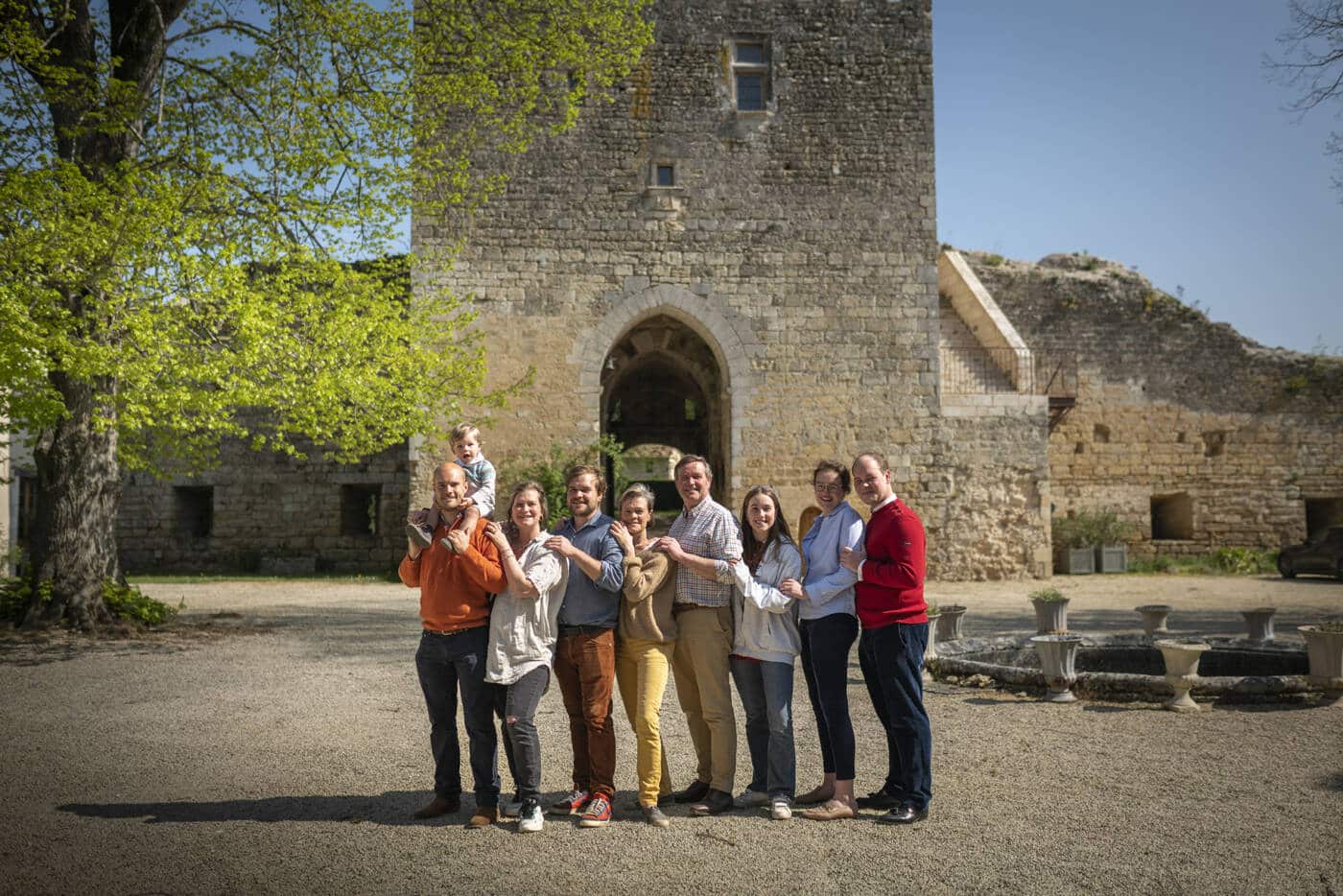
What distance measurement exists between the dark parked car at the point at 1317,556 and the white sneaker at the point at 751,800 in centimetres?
1608

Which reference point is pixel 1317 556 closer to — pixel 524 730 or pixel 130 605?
pixel 524 730

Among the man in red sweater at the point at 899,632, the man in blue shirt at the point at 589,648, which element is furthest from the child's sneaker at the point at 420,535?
the man in red sweater at the point at 899,632

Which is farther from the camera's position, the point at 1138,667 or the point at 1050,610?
the point at 1050,610

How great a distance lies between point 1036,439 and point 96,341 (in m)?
Result: 13.4

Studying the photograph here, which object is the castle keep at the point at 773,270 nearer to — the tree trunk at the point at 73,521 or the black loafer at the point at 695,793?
the tree trunk at the point at 73,521

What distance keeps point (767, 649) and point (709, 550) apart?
529 millimetres

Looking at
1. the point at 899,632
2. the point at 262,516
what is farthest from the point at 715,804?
the point at 262,516

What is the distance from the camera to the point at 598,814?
160 inches

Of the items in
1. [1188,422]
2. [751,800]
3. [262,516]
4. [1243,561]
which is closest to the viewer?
Answer: [751,800]

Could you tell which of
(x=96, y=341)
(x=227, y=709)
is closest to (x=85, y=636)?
(x=96, y=341)

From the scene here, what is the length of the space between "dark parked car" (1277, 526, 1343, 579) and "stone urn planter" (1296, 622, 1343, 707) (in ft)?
39.4

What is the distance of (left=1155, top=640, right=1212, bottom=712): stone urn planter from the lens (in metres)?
6.18

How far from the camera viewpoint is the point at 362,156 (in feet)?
31.4

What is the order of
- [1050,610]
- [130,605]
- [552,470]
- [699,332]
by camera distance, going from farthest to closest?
[699,332] < [552,470] < [130,605] < [1050,610]
